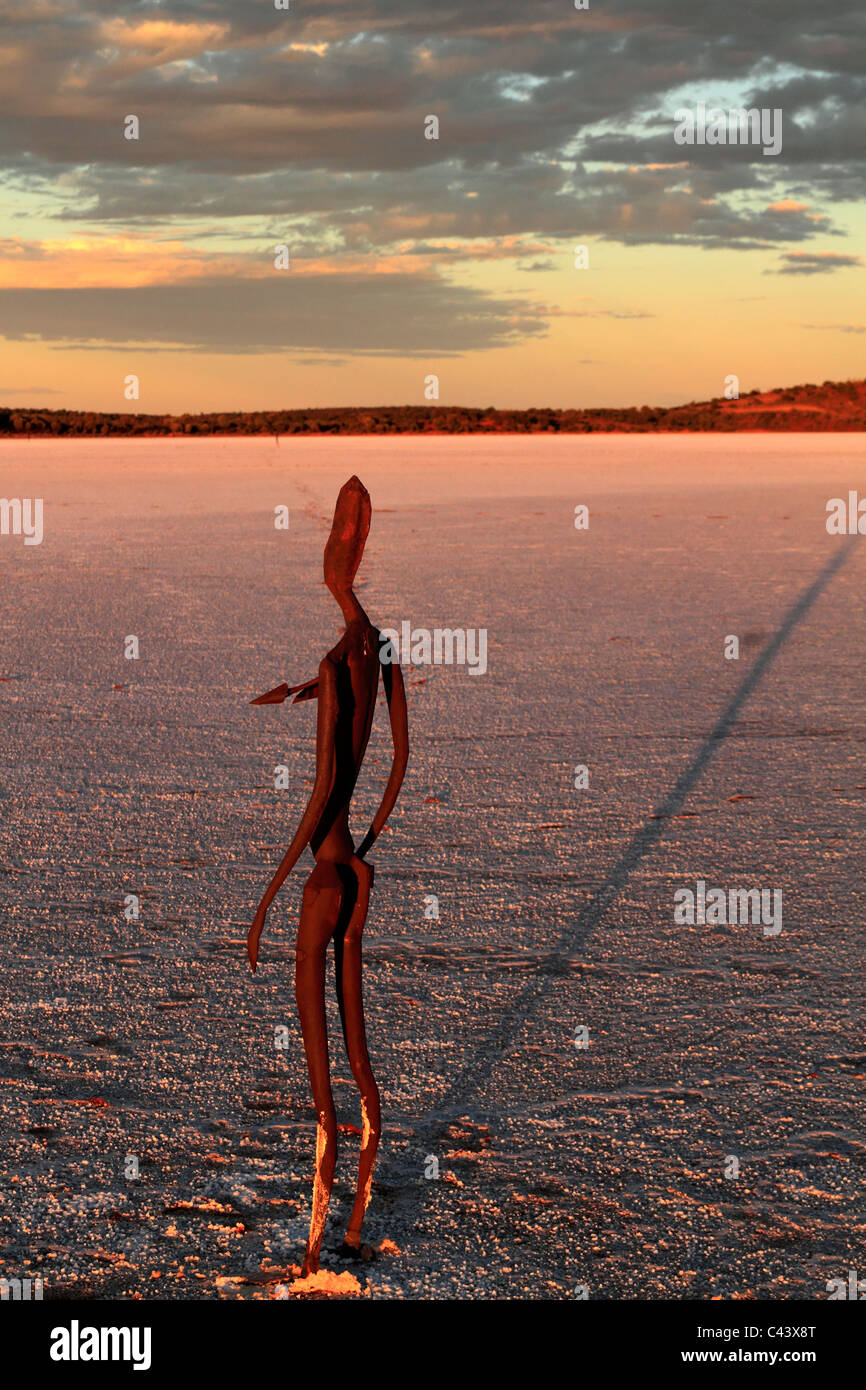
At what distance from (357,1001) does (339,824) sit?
1.25ft

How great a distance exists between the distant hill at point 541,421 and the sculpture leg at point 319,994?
89988mm

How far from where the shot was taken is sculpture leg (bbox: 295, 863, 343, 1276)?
289 cm

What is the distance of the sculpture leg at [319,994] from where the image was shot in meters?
2.89

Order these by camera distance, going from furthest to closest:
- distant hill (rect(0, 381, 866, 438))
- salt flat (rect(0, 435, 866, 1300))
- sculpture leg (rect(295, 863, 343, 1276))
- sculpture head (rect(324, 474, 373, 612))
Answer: distant hill (rect(0, 381, 866, 438)), salt flat (rect(0, 435, 866, 1300)), sculpture leg (rect(295, 863, 343, 1276)), sculpture head (rect(324, 474, 373, 612))

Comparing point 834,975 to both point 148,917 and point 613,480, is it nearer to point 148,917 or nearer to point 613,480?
point 148,917

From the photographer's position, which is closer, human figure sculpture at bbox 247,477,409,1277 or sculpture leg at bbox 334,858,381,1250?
human figure sculpture at bbox 247,477,409,1277

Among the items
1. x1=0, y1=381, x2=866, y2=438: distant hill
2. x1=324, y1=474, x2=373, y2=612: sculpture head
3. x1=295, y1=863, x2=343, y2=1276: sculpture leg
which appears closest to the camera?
x1=324, y1=474, x2=373, y2=612: sculpture head

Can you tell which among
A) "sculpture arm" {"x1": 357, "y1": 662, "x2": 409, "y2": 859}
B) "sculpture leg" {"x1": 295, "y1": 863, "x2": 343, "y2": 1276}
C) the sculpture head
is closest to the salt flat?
"sculpture leg" {"x1": 295, "y1": 863, "x2": 343, "y2": 1276}

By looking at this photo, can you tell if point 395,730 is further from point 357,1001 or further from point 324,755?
point 357,1001

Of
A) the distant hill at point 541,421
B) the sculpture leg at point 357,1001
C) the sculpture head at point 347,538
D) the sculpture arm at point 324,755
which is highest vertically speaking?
the distant hill at point 541,421

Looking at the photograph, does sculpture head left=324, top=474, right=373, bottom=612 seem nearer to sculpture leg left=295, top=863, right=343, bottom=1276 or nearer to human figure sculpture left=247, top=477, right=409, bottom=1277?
human figure sculpture left=247, top=477, right=409, bottom=1277

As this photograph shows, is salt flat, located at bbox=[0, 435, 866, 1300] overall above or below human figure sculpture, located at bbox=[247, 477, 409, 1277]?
below

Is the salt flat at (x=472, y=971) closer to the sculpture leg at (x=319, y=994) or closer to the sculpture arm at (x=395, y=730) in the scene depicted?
the sculpture leg at (x=319, y=994)

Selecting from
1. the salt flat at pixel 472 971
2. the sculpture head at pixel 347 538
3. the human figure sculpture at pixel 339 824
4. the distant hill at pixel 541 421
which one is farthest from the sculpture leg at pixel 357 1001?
the distant hill at pixel 541 421
